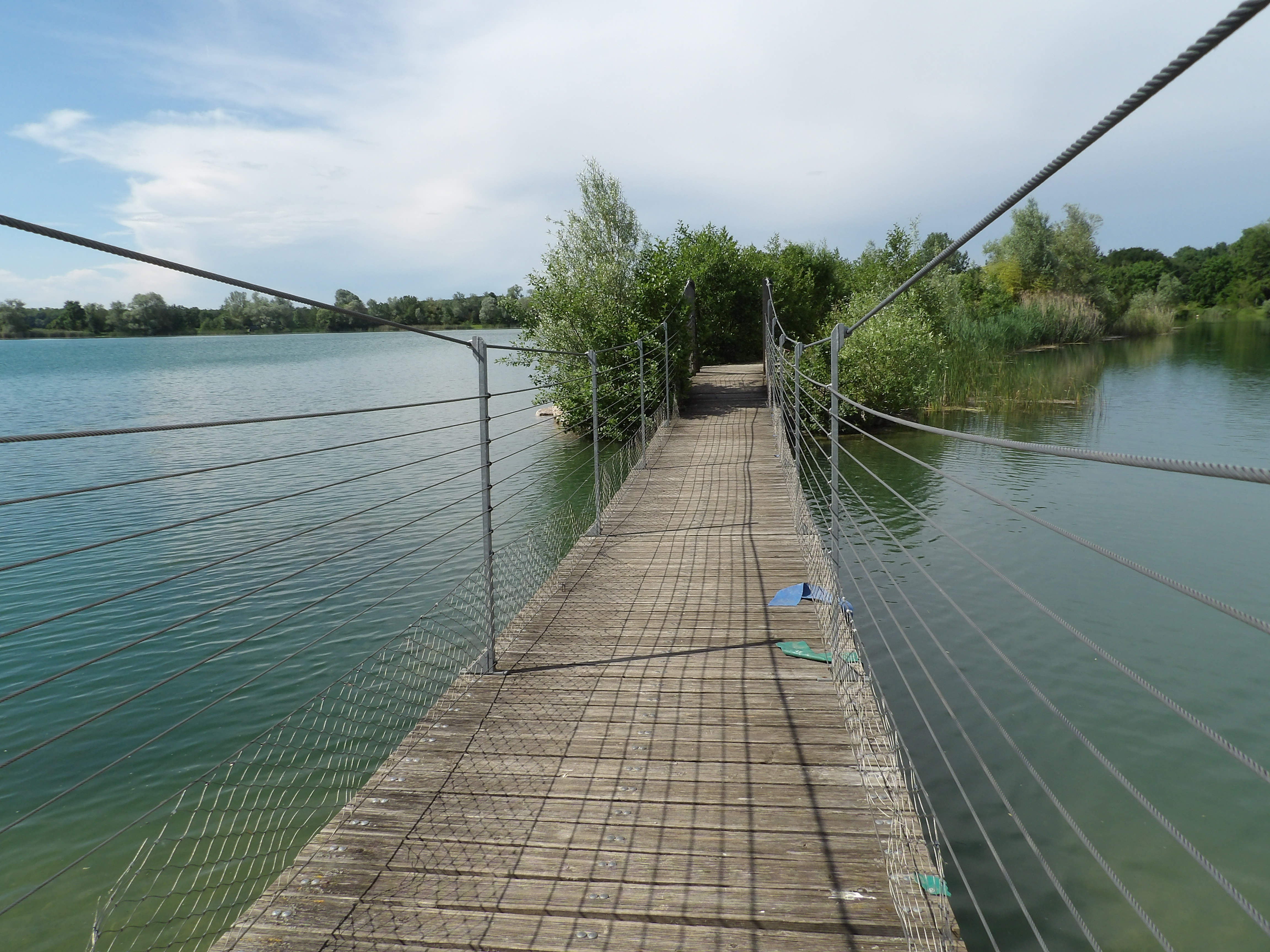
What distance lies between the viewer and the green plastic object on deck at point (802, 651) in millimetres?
3295

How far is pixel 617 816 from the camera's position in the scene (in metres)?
2.31

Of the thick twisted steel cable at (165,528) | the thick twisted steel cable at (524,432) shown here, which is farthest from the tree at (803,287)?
the thick twisted steel cable at (165,528)

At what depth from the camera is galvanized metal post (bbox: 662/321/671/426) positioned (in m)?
9.59

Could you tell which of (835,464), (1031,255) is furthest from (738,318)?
(1031,255)

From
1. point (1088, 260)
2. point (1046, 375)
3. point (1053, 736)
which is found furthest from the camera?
point (1088, 260)

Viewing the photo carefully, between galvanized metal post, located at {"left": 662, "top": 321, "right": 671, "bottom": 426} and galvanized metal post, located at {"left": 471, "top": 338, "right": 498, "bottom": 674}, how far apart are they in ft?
19.9

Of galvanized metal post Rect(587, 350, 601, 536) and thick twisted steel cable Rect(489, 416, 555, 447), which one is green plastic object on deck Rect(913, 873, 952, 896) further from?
galvanized metal post Rect(587, 350, 601, 536)

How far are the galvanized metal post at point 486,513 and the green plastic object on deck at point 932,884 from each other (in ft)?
6.18

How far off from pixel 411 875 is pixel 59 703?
4213 millimetres

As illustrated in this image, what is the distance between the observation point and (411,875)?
2.08m

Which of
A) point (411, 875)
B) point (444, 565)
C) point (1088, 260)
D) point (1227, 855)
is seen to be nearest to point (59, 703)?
point (444, 565)

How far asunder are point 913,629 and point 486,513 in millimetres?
4016

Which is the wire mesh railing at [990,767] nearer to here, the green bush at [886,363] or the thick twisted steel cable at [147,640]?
the thick twisted steel cable at [147,640]

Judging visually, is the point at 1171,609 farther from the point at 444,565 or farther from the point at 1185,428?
the point at 1185,428
